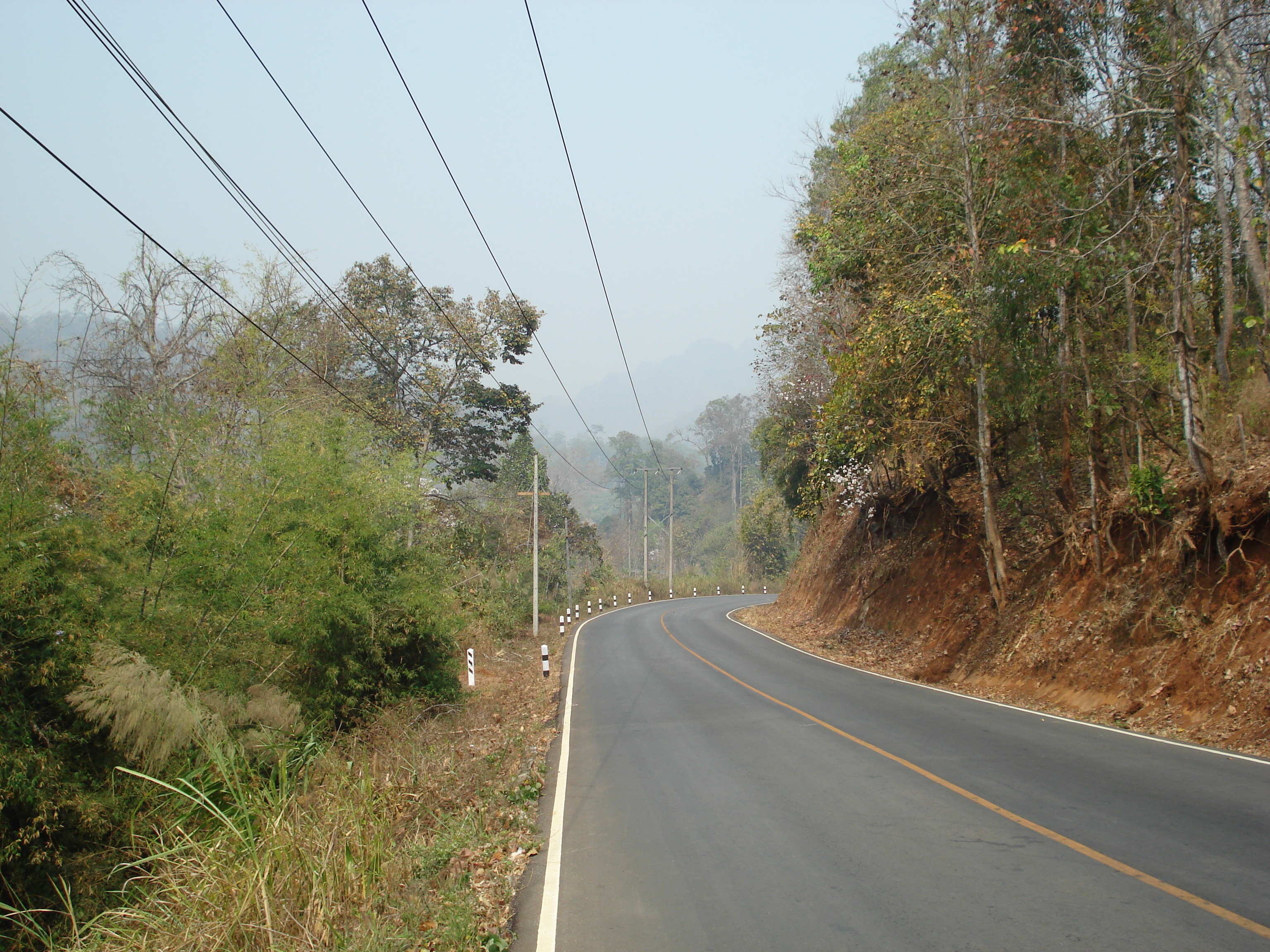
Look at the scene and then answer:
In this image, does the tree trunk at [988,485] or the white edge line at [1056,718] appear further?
the tree trunk at [988,485]

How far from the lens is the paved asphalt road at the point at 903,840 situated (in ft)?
16.0

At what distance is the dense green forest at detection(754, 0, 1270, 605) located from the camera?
12578 millimetres

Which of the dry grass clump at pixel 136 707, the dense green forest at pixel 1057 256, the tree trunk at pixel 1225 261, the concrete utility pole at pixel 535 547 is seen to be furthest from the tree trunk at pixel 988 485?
the dry grass clump at pixel 136 707

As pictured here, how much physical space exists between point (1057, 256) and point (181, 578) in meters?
13.6

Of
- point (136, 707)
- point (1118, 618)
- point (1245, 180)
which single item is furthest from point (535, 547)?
point (1245, 180)

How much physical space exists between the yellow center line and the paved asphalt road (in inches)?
0.8

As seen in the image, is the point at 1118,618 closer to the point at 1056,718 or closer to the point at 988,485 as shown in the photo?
the point at 1056,718

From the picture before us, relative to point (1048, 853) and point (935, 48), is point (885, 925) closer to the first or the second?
point (1048, 853)

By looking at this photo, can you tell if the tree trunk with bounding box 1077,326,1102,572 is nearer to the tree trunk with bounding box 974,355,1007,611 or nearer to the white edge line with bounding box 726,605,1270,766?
the tree trunk with bounding box 974,355,1007,611

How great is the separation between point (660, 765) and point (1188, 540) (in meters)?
8.82

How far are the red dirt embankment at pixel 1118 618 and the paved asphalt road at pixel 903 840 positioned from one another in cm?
148

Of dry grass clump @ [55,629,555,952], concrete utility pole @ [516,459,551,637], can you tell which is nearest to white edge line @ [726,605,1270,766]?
dry grass clump @ [55,629,555,952]

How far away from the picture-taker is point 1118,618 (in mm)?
13859

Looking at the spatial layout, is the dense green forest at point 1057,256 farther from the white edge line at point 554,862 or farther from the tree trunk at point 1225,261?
the white edge line at point 554,862
